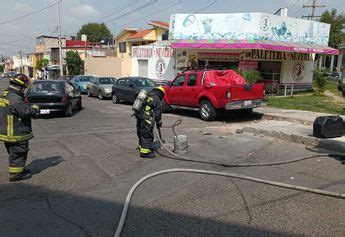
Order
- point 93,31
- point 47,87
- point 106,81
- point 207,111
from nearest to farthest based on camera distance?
point 207,111 → point 47,87 → point 106,81 → point 93,31

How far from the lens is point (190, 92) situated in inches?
529

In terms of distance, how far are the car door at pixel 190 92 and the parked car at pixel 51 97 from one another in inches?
185

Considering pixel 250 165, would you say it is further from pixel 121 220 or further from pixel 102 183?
pixel 121 220

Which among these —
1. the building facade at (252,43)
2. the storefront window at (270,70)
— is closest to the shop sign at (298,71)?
the building facade at (252,43)

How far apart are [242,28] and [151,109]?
14628mm

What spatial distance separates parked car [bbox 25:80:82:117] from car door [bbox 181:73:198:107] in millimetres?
4700

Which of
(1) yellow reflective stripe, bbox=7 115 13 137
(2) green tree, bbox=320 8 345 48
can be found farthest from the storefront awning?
(2) green tree, bbox=320 8 345 48

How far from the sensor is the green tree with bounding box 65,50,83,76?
147 feet

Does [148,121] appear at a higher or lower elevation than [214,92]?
lower

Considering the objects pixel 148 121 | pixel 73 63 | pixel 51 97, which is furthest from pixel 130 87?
pixel 73 63

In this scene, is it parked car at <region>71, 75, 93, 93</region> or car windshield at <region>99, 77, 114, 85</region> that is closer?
car windshield at <region>99, 77, 114, 85</region>

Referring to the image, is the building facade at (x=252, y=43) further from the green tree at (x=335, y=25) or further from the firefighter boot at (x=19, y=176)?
the green tree at (x=335, y=25)

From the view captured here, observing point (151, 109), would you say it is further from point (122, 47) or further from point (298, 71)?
point (122, 47)

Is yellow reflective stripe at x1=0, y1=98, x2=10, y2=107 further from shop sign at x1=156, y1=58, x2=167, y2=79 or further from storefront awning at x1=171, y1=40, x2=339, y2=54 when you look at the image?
shop sign at x1=156, y1=58, x2=167, y2=79
